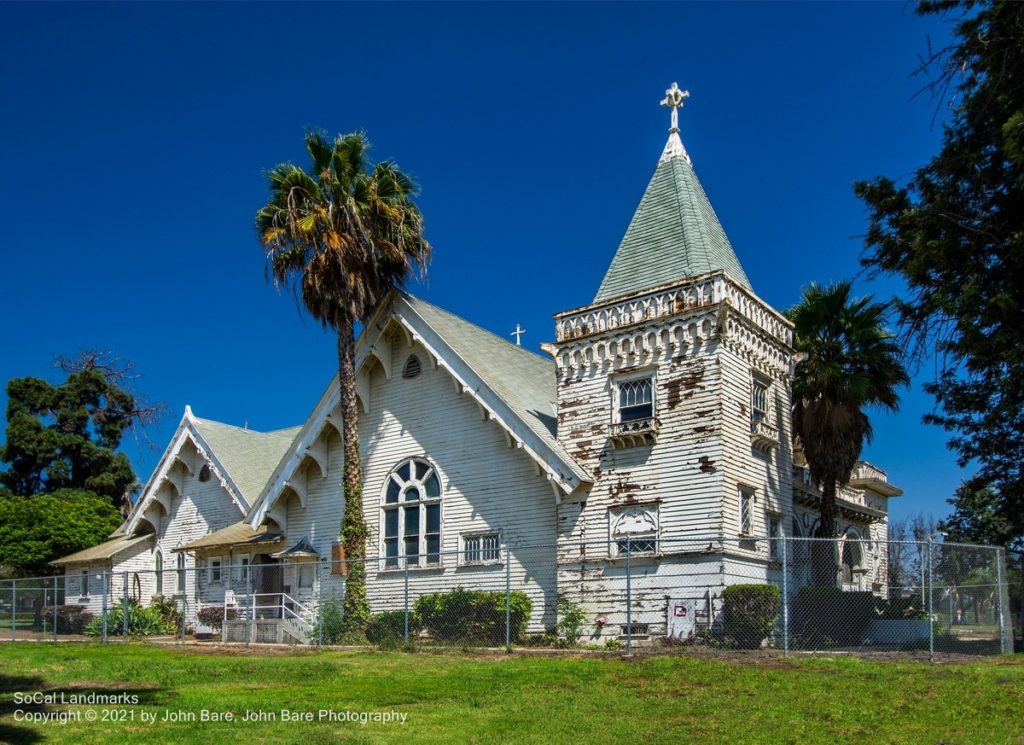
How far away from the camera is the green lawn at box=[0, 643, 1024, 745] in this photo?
11.6m

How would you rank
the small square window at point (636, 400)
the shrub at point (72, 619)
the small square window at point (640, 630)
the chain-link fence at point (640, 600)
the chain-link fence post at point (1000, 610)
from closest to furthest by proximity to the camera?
the chain-link fence post at point (1000, 610) < the chain-link fence at point (640, 600) < the small square window at point (640, 630) < the small square window at point (636, 400) < the shrub at point (72, 619)

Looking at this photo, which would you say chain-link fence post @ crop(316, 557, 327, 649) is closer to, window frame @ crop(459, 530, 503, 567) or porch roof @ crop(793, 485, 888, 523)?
window frame @ crop(459, 530, 503, 567)

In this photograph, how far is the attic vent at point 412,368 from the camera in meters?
28.5

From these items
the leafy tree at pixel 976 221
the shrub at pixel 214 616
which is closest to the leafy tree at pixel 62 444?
the shrub at pixel 214 616

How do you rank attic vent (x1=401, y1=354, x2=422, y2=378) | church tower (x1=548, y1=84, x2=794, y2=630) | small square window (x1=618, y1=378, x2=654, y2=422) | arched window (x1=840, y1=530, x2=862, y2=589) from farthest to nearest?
arched window (x1=840, y1=530, x2=862, y2=589), attic vent (x1=401, y1=354, x2=422, y2=378), small square window (x1=618, y1=378, x2=654, y2=422), church tower (x1=548, y1=84, x2=794, y2=630)

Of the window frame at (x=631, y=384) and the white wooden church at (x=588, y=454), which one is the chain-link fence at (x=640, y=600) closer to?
the white wooden church at (x=588, y=454)

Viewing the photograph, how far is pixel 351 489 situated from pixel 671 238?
34.6 ft

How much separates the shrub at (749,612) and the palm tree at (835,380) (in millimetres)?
4668

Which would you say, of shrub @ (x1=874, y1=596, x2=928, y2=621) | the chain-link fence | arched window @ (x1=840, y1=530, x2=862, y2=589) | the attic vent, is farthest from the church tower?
arched window @ (x1=840, y1=530, x2=862, y2=589)

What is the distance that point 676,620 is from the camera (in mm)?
22031

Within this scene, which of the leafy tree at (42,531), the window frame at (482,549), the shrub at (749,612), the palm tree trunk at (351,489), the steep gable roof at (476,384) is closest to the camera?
the shrub at (749,612)

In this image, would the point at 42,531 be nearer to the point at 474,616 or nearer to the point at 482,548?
the point at 482,548

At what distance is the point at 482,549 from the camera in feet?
Result: 83.5

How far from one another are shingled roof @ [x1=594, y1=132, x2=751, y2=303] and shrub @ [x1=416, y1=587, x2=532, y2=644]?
7826 mm
